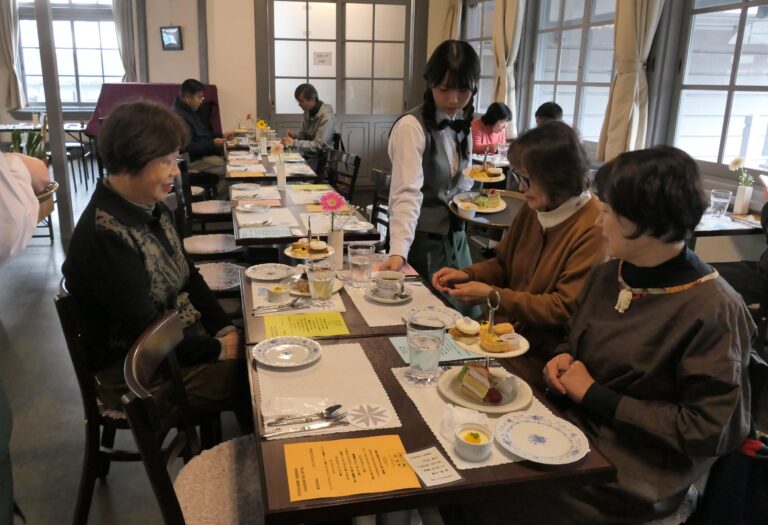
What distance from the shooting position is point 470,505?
1.45 m

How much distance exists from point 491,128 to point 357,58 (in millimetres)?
2658

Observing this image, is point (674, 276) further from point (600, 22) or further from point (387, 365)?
point (600, 22)

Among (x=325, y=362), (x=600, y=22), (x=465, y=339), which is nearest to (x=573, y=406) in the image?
(x=465, y=339)

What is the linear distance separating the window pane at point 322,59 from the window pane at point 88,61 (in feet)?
14.4

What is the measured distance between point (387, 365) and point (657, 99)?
3585 millimetres

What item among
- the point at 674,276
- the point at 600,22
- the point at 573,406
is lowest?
the point at 573,406

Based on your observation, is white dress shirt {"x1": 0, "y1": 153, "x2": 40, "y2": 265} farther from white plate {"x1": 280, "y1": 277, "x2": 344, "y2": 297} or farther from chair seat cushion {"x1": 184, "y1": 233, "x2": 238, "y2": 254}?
chair seat cushion {"x1": 184, "y1": 233, "x2": 238, "y2": 254}

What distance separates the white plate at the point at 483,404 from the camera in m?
1.25

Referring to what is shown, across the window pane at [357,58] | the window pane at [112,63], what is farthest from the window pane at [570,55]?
the window pane at [112,63]

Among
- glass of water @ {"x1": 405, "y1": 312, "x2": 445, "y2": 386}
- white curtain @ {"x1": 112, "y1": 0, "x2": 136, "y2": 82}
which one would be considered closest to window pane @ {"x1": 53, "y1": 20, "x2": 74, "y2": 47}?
white curtain @ {"x1": 112, "y1": 0, "x2": 136, "y2": 82}

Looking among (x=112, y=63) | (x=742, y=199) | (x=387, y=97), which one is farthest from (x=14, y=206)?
(x=112, y=63)

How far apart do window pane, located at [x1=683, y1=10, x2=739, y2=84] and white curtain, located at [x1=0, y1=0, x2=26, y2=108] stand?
9282 millimetres

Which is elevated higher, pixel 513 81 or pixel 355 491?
pixel 513 81

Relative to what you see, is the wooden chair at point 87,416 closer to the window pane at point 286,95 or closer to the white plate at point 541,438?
the white plate at point 541,438
